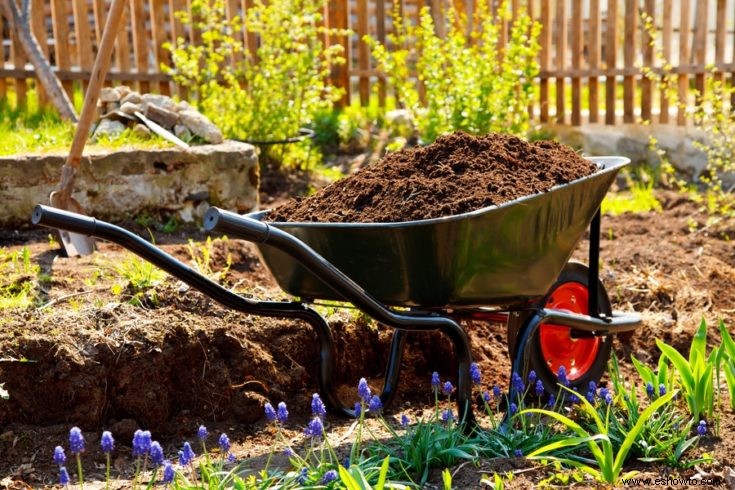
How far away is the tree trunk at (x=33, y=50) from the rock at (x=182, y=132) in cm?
97

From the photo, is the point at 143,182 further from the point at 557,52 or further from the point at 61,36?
the point at 557,52

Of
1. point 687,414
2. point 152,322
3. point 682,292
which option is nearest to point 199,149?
point 152,322

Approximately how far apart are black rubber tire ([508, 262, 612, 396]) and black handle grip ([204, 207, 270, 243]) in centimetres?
110

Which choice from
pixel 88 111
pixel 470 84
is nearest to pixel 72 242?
pixel 88 111

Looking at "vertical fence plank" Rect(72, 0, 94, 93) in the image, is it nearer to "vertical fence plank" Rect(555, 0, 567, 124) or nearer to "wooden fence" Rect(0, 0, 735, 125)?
"wooden fence" Rect(0, 0, 735, 125)

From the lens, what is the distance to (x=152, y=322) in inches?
139

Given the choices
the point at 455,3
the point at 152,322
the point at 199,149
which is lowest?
the point at 152,322

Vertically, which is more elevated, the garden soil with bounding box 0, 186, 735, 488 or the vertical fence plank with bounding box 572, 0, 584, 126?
the vertical fence plank with bounding box 572, 0, 584, 126

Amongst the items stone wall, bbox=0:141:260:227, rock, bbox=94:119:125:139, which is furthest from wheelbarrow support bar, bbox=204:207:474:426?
rock, bbox=94:119:125:139

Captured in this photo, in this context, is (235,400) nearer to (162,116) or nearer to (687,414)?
(687,414)

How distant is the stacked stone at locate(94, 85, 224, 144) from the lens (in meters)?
5.88

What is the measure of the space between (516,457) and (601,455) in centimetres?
28

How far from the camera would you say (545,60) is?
8.29 meters

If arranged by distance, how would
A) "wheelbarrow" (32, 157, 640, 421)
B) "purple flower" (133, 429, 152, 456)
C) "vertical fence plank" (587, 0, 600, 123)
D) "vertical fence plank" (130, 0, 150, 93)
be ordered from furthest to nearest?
"vertical fence plank" (587, 0, 600, 123)
"vertical fence plank" (130, 0, 150, 93)
"wheelbarrow" (32, 157, 640, 421)
"purple flower" (133, 429, 152, 456)
